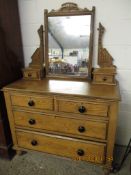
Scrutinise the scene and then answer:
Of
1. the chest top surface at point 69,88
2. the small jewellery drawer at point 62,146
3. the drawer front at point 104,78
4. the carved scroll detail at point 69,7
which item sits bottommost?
the small jewellery drawer at point 62,146

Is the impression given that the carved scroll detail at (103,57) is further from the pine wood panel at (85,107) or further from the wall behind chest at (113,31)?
the pine wood panel at (85,107)

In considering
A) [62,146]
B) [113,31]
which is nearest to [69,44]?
[113,31]

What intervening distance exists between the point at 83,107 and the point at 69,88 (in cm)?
23

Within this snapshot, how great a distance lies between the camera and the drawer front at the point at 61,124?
4.48 feet

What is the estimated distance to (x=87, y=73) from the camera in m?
1.69

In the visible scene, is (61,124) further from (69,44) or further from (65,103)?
(69,44)

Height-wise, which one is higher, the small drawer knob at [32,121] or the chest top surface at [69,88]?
the chest top surface at [69,88]

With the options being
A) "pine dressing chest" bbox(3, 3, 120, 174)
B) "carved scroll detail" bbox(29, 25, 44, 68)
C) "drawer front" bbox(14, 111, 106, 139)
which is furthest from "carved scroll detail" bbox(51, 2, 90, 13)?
"drawer front" bbox(14, 111, 106, 139)

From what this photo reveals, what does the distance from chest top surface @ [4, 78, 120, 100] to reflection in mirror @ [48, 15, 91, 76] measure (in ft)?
0.58

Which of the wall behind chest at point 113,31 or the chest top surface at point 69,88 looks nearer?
the chest top surface at point 69,88

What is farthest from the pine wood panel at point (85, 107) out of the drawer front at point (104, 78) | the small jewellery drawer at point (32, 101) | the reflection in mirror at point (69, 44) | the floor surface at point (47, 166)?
the floor surface at point (47, 166)

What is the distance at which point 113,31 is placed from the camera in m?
1.58

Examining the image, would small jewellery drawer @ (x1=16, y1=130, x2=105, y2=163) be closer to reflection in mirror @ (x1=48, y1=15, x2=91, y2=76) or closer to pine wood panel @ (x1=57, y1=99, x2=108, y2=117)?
pine wood panel @ (x1=57, y1=99, x2=108, y2=117)

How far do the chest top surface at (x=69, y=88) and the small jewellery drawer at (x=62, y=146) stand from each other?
0.47m
